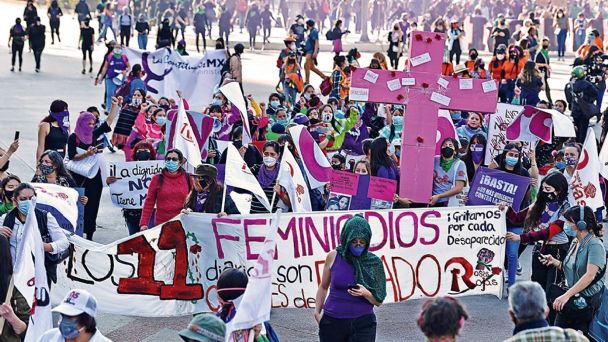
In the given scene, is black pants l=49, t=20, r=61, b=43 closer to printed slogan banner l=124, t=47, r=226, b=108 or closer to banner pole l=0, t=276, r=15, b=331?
printed slogan banner l=124, t=47, r=226, b=108

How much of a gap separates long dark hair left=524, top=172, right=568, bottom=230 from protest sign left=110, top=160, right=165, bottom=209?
418 centimetres

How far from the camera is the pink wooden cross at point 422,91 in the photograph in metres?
12.8

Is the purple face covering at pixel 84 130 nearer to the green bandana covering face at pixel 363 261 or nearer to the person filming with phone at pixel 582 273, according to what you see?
the green bandana covering face at pixel 363 261

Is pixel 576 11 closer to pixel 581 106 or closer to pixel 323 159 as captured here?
pixel 581 106

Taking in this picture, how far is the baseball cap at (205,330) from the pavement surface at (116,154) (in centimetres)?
419

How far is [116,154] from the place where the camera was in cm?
1989

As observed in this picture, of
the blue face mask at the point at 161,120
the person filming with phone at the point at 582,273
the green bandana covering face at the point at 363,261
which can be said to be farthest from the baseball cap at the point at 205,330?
the blue face mask at the point at 161,120

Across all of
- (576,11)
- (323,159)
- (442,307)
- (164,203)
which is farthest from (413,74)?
(576,11)

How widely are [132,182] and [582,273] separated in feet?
19.5

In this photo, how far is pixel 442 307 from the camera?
6066 millimetres

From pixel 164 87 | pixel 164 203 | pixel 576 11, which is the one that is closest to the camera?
pixel 164 203

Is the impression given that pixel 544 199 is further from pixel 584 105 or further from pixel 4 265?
pixel 584 105

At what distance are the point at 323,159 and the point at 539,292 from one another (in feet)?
21.5

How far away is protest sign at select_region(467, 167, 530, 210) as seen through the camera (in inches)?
454
